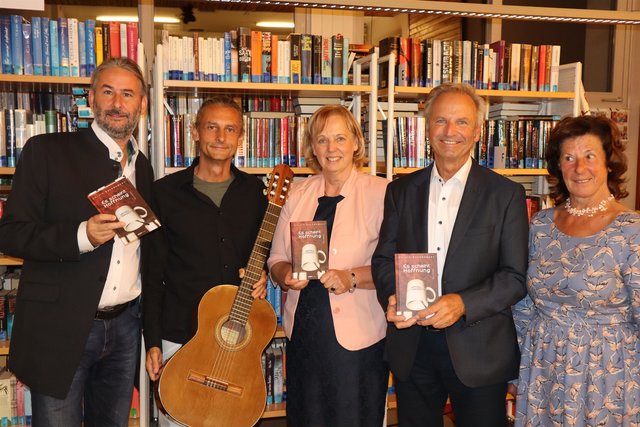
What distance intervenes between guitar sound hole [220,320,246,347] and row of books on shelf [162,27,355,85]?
5.61 ft

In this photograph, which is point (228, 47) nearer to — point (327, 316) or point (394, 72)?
point (394, 72)

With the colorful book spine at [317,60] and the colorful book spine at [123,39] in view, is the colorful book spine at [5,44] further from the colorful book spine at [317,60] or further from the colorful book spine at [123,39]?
the colorful book spine at [317,60]

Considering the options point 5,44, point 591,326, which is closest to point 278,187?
point 591,326

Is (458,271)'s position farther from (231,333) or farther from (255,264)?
(231,333)

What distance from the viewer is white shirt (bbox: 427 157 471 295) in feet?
7.87

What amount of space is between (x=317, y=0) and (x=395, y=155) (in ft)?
5.97

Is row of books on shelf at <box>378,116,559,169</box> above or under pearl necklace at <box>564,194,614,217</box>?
above

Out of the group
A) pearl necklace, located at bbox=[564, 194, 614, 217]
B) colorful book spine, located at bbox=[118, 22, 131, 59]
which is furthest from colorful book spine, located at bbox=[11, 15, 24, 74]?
pearl necklace, located at bbox=[564, 194, 614, 217]

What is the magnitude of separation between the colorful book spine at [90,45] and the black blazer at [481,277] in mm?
Answer: 2305

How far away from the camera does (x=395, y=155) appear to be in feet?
13.5

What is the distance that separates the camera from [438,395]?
2.48 metres

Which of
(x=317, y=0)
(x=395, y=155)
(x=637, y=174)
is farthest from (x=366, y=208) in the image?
(x=637, y=174)

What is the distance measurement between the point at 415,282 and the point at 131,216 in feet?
3.69

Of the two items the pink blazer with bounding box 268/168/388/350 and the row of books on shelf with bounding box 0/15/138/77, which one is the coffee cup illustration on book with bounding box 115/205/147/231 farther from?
the row of books on shelf with bounding box 0/15/138/77
